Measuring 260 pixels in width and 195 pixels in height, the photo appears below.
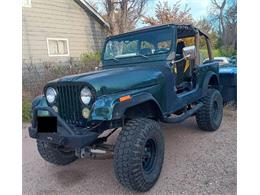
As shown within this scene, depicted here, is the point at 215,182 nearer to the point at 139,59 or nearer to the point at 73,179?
the point at 73,179

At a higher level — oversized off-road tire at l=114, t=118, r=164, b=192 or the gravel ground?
oversized off-road tire at l=114, t=118, r=164, b=192

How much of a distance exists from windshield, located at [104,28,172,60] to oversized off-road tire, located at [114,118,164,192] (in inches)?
58.2

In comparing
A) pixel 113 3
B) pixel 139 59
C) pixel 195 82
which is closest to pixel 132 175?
pixel 139 59

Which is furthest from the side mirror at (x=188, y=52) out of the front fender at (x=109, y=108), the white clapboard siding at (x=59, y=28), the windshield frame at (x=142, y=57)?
the white clapboard siding at (x=59, y=28)

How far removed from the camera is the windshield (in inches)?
176

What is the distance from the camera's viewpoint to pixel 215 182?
134 inches

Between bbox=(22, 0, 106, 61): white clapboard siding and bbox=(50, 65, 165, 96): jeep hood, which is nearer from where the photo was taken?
bbox=(50, 65, 165, 96): jeep hood

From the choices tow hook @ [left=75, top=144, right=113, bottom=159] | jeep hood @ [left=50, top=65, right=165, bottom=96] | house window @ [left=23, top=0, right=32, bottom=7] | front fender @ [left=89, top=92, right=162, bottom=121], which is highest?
house window @ [left=23, top=0, right=32, bottom=7]

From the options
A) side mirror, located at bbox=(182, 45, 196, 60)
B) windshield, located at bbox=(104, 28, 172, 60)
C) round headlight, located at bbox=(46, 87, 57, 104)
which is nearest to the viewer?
round headlight, located at bbox=(46, 87, 57, 104)

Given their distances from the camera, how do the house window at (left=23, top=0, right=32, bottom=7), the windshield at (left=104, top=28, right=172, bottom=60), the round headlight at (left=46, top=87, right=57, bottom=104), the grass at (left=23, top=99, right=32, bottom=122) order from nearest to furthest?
the round headlight at (left=46, top=87, right=57, bottom=104)
the windshield at (left=104, top=28, right=172, bottom=60)
the grass at (left=23, top=99, right=32, bottom=122)
the house window at (left=23, top=0, right=32, bottom=7)

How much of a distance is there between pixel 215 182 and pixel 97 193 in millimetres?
1434

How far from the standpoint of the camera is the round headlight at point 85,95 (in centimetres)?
321

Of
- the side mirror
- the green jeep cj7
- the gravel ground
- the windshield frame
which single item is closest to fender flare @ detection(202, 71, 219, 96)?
the green jeep cj7

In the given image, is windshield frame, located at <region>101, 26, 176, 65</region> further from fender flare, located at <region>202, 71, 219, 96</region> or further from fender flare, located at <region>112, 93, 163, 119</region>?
fender flare, located at <region>202, 71, 219, 96</region>
